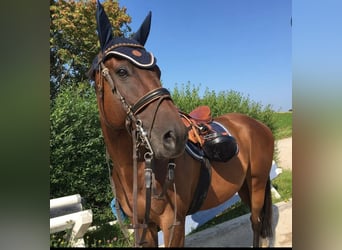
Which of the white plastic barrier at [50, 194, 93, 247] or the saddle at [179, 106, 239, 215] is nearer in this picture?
the saddle at [179, 106, 239, 215]

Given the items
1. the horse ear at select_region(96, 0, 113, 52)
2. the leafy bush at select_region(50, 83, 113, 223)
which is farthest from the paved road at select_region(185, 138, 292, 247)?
the horse ear at select_region(96, 0, 113, 52)

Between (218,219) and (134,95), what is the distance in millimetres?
2478

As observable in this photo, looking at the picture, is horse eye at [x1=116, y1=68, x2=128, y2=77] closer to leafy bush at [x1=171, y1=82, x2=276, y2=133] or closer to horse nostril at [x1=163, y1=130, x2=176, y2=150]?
horse nostril at [x1=163, y1=130, x2=176, y2=150]

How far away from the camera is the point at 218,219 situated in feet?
10.9

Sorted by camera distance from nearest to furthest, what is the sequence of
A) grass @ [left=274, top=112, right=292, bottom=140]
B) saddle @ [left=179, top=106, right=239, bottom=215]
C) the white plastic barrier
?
saddle @ [left=179, top=106, right=239, bottom=215] → the white plastic barrier → grass @ [left=274, top=112, right=292, bottom=140]

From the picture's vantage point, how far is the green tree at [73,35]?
2.19 meters

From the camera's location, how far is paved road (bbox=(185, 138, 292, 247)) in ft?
8.23

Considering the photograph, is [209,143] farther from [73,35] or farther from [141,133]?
[73,35]

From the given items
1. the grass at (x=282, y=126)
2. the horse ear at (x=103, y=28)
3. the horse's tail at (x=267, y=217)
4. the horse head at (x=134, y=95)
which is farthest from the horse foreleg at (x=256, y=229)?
the horse ear at (x=103, y=28)

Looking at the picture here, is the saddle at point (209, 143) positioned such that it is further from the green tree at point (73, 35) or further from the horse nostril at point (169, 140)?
the green tree at point (73, 35)

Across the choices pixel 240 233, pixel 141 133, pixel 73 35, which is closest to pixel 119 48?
pixel 141 133
